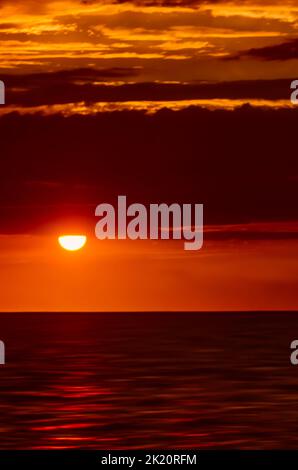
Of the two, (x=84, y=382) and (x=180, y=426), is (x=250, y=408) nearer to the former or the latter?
(x=180, y=426)

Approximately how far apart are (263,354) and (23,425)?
40.0 metres

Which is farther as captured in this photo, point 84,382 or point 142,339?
point 142,339

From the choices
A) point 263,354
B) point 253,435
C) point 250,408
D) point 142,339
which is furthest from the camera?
point 142,339

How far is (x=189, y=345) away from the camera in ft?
321

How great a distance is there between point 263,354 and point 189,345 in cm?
1419

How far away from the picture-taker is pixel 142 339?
4363 inches

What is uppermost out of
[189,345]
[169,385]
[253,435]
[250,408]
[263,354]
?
[189,345]

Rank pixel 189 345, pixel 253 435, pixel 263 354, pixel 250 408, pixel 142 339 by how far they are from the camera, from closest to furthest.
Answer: pixel 253 435
pixel 250 408
pixel 263 354
pixel 189 345
pixel 142 339

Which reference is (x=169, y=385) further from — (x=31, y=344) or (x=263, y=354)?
(x=31, y=344)

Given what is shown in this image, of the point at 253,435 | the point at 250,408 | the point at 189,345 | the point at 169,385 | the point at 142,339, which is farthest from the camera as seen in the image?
the point at 142,339

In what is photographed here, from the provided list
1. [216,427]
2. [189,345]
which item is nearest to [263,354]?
[189,345]

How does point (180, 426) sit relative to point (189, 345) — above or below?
below

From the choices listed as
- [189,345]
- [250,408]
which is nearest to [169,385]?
[250,408]

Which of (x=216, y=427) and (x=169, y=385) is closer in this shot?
(x=216, y=427)
